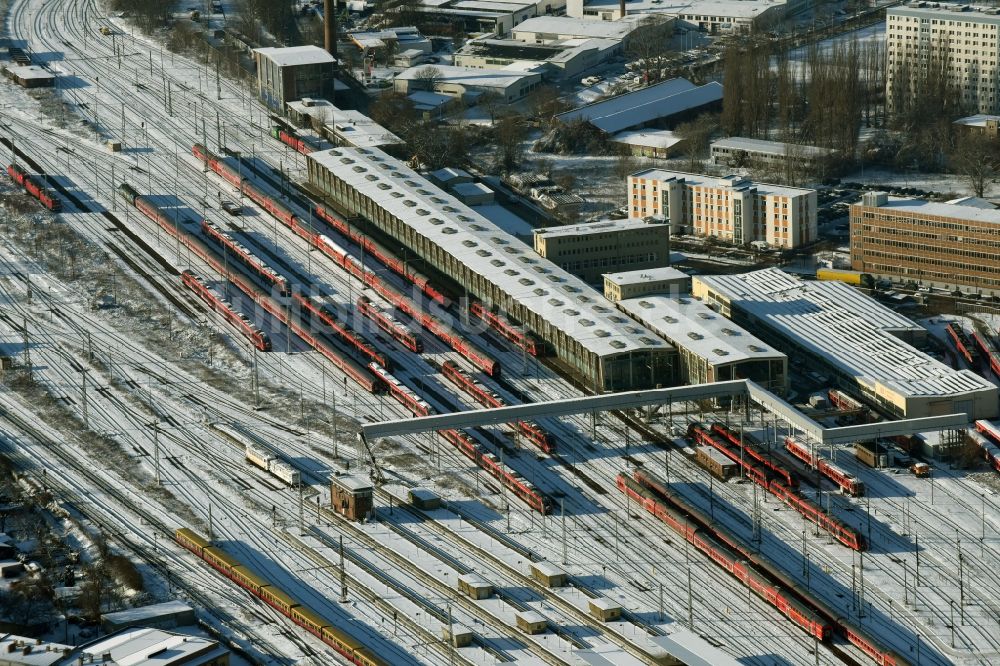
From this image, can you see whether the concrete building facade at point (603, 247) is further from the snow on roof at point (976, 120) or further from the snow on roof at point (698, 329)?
the snow on roof at point (976, 120)

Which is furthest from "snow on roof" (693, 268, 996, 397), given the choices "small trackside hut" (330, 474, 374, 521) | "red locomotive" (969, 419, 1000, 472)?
"small trackside hut" (330, 474, 374, 521)

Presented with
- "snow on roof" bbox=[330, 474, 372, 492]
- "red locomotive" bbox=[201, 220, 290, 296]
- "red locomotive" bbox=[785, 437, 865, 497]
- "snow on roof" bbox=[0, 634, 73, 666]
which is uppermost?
→ "red locomotive" bbox=[201, 220, 290, 296]

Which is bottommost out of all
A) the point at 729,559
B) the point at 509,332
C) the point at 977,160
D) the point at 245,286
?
the point at 729,559

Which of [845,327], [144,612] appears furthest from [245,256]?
[144,612]

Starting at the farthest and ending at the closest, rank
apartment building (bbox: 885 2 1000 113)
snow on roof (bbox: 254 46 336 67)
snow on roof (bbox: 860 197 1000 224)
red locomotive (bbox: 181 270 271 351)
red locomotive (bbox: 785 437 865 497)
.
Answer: snow on roof (bbox: 254 46 336 67) → apartment building (bbox: 885 2 1000 113) → snow on roof (bbox: 860 197 1000 224) → red locomotive (bbox: 181 270 271 351) → red locomotive (bbox: 785 437 865 497)

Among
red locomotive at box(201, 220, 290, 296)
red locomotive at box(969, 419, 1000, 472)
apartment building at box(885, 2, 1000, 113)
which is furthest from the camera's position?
apartment building at box(885, 2, 1000, 113)

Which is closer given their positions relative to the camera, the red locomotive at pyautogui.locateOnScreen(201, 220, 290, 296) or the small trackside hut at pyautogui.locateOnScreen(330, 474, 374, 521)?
the small trackside hut at pyautogui.locateOnScreen(330, 474, 374, 521)

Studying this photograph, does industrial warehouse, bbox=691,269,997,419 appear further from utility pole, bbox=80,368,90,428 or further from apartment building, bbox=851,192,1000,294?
utility pole, bbox=80,368,90,428

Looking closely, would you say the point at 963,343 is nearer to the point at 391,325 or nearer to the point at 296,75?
the point at 391,325
